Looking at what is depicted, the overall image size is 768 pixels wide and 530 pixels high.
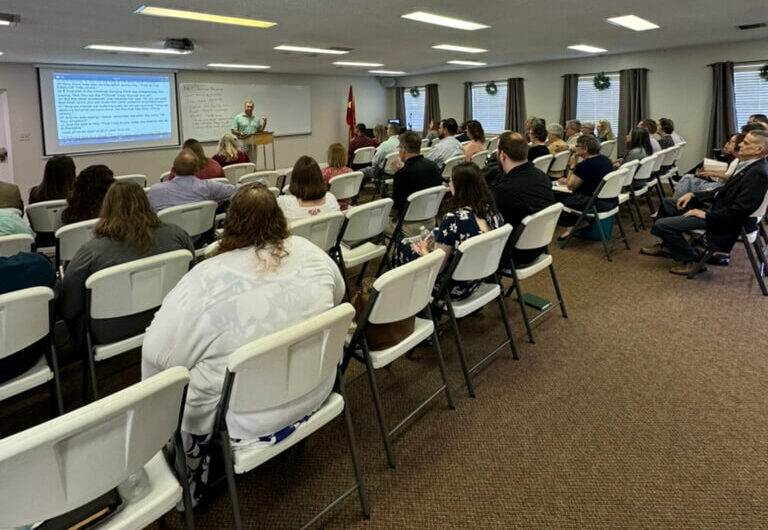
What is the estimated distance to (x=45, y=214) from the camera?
13.1 ft

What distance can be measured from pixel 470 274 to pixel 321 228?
3.53ft

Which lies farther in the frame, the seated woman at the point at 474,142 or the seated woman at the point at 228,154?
the seated woman at the point at 474,142

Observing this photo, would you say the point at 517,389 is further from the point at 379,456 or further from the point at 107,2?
the point at 107,2

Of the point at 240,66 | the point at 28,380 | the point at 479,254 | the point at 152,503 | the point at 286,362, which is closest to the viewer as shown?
the point at 152,503

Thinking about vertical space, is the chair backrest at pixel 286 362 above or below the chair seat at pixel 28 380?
above

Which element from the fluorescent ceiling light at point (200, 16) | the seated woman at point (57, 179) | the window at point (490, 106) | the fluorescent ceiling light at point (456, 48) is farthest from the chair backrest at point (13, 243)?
the window at point (490, 106)

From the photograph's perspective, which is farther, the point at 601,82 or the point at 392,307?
the point at 601,82

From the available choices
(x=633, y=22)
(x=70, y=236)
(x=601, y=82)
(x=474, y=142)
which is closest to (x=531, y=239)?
(x=70, y=236)

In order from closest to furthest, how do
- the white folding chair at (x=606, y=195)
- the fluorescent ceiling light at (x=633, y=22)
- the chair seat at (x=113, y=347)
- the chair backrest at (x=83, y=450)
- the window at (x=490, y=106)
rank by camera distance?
1. the chair backrest at (x=83, y=450)
2. the chair seat at (x=113, y=347)
3. the white folding chair at (x=606, y=195)
4. the fluorescent ceiling light at (x=633, y=22)
5. the window at (x=490, y=106)

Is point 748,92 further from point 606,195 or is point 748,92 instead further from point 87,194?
point 87,194

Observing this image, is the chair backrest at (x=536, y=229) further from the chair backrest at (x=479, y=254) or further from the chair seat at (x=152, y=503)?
the chair seat at (x=152, y=503)

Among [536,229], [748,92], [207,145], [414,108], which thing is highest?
[414,108]

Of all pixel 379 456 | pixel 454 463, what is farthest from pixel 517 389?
pixel 379 456

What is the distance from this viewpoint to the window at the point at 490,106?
12180 mm
